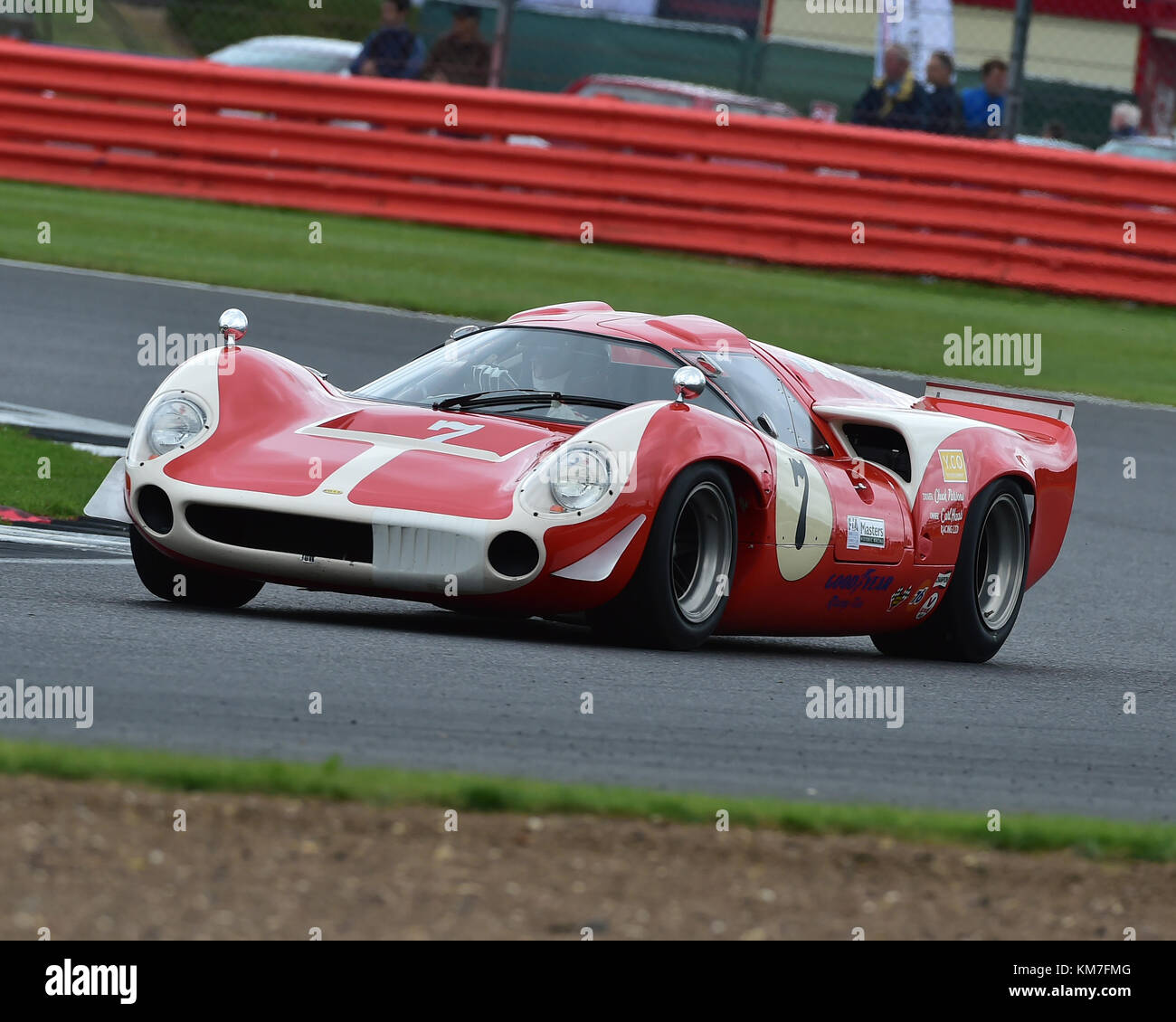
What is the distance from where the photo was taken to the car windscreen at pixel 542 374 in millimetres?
6949

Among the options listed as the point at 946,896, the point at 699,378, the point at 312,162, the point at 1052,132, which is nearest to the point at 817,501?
the point at 699,378

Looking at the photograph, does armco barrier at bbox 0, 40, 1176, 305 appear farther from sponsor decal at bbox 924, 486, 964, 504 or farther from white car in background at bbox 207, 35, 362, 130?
sponsor decal at bbox 924, 486, 964, 504

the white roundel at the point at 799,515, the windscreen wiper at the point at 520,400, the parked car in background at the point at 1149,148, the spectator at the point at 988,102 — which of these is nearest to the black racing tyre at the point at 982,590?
the white roundel at the point at 799,515

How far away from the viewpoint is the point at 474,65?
1847 centimetres

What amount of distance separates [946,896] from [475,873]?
875 mm

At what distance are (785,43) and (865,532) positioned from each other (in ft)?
54.9

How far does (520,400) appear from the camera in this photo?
22.8 ft

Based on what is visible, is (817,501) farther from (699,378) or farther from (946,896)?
(946,896)

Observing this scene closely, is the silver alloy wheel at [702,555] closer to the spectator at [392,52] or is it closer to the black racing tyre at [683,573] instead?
Answer: the black racing tyre at [683,573]

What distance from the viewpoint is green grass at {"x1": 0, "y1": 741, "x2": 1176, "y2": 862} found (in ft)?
14.0

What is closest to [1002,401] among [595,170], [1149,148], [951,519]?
[951,519]

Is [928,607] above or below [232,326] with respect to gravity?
below

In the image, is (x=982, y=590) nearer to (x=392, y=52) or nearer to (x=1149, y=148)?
(x=392, y=52)

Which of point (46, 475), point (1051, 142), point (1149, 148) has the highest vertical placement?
point (1149, 148)
